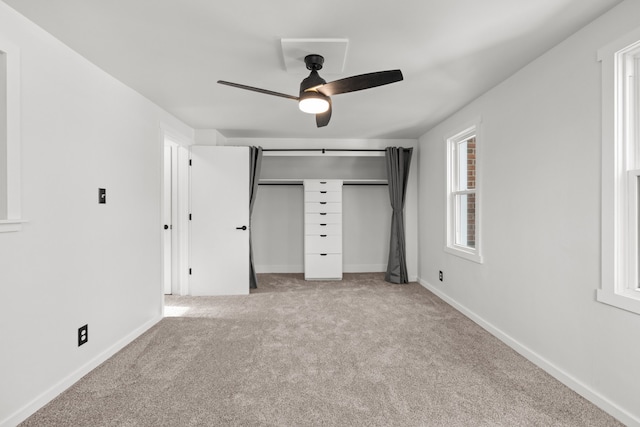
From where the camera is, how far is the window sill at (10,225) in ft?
5.43

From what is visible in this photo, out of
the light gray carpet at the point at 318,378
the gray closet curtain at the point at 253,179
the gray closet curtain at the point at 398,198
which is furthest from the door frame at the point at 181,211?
the gray closet curtain at the point at 398,198

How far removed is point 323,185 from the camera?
496cm

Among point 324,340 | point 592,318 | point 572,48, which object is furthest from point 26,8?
point 592,318

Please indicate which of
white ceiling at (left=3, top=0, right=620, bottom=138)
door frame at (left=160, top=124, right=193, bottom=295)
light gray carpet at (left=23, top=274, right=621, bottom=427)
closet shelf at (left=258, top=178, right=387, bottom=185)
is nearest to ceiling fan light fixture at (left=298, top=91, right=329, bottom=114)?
white ceiling at (left=3, top=0, right=620, bottom=138)

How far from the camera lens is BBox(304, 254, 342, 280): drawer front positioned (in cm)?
498

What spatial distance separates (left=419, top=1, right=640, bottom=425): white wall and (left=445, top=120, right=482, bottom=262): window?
548 millimetres

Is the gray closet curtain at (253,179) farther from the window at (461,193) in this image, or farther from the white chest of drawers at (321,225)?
the window at (461,193)

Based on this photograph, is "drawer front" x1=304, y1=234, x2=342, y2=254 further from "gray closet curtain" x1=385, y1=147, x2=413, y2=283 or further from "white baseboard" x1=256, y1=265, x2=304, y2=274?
"gray closet curtain" x1=385, y1=147, x2=413, y2=283

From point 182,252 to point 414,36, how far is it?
361 cm

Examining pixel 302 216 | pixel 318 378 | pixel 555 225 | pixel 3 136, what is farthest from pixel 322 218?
pixel 3 136

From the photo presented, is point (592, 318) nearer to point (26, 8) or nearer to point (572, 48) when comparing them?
point (572, 48)

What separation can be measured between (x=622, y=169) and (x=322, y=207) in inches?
142

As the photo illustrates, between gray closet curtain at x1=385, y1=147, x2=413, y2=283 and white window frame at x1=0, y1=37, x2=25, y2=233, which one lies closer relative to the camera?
white window frame at x1=0, y1=37, x2=25, y2=233

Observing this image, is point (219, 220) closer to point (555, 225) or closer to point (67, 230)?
point (67, 230)
